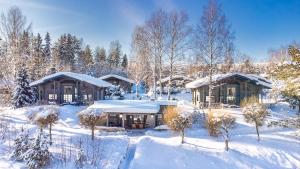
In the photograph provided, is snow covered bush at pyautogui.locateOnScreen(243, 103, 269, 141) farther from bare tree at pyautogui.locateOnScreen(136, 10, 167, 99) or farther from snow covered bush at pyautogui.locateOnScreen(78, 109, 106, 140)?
bare tree at pyautogui.locateOnScreen(136, 10, 167, 99)

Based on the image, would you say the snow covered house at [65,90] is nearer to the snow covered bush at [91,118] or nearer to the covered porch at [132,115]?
the covered porch at [132,115]

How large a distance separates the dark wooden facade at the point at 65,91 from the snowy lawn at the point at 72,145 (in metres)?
7.21

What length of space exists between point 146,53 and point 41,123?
20915 millimetres

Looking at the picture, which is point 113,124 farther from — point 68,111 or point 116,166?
point 116,166

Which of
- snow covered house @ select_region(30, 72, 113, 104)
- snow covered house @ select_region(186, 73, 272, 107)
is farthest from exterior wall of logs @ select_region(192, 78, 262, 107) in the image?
snow covered house @ select_region(30, 72, 113, 104)

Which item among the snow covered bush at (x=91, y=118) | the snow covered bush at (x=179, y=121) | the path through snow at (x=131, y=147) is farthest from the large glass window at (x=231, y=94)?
the snow covered bush at (x=91, y=118)

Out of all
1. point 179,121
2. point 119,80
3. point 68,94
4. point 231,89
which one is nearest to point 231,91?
point 231,89

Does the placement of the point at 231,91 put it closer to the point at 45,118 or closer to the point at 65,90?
the point at 65,90

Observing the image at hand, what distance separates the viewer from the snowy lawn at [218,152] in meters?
18.9

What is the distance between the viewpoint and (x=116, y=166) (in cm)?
1684

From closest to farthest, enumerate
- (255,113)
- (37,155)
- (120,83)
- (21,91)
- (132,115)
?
(37,155) → (255,113) → (132,115) → (21,91) → (120,83)

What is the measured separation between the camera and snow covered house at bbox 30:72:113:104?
122 ft

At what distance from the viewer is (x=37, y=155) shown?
614 inches

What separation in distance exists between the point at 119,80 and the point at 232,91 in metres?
28.4
